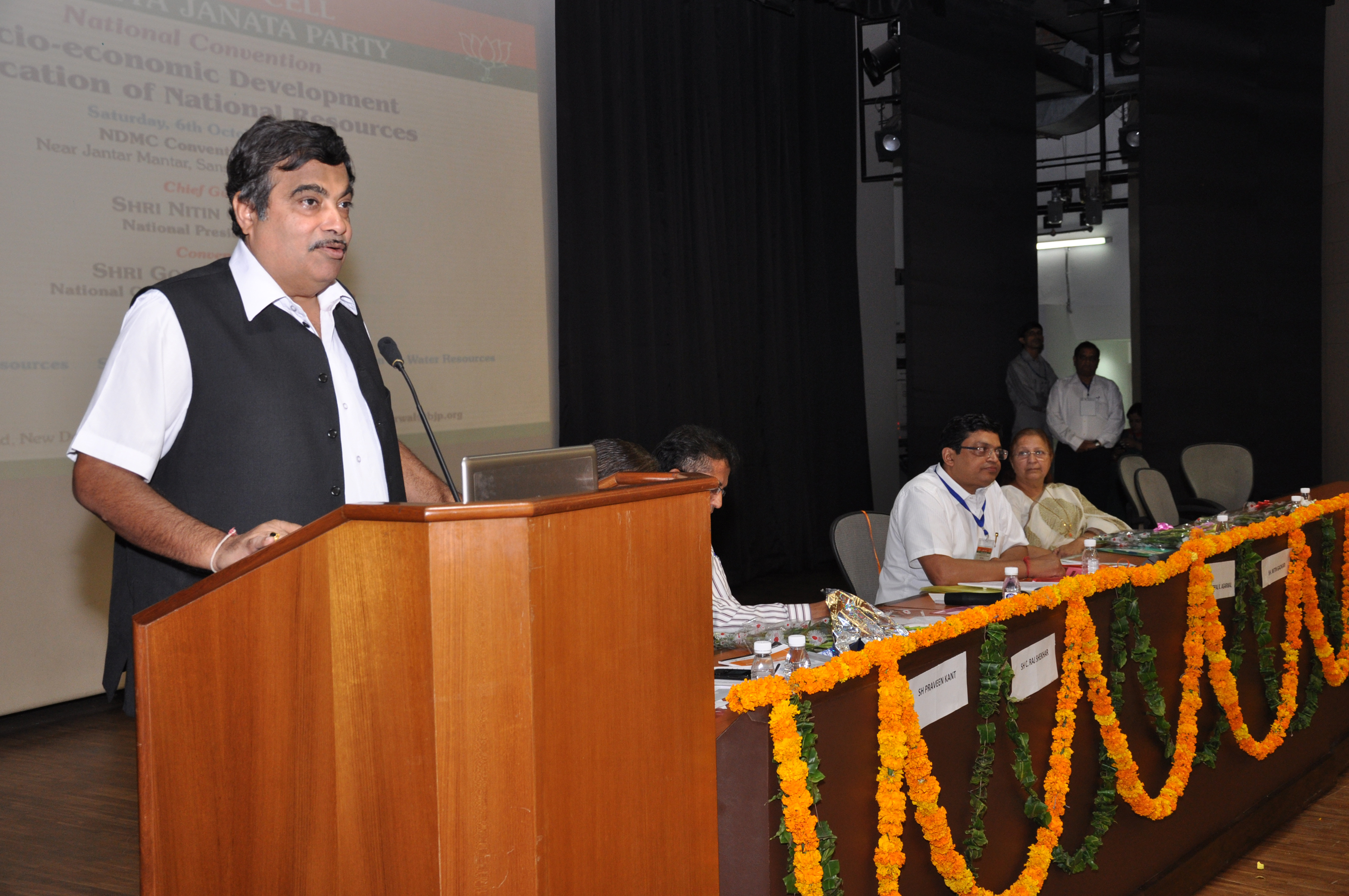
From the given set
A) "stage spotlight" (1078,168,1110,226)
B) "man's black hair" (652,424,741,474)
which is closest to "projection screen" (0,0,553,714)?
"man's black hair" (652,424,741,474)

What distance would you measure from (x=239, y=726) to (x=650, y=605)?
0.40m

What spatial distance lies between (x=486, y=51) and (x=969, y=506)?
3.20m

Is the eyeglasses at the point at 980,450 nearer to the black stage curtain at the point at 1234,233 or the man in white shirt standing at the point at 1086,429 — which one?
the black stage curtain at the point at 1234,233

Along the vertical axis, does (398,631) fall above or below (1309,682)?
above

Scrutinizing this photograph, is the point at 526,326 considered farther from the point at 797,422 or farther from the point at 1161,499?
the point at 1161,499

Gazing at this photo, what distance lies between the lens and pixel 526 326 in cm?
524

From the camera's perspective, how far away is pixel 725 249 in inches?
256

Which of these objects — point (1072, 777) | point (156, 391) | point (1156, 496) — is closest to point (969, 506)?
point (1072, 777)

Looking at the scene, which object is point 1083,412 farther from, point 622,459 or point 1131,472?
point 622,459

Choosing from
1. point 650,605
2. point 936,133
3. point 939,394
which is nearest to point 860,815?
point 650,605

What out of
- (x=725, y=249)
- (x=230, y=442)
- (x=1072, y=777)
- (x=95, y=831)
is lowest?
(x=95, y=831)

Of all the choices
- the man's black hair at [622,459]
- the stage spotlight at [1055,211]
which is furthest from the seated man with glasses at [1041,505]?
the stage spotlight at [1055,211]

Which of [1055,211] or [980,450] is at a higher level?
[1055,211]

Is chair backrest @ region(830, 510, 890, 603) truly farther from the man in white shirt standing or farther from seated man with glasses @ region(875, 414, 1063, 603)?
the man in white shirt standing
